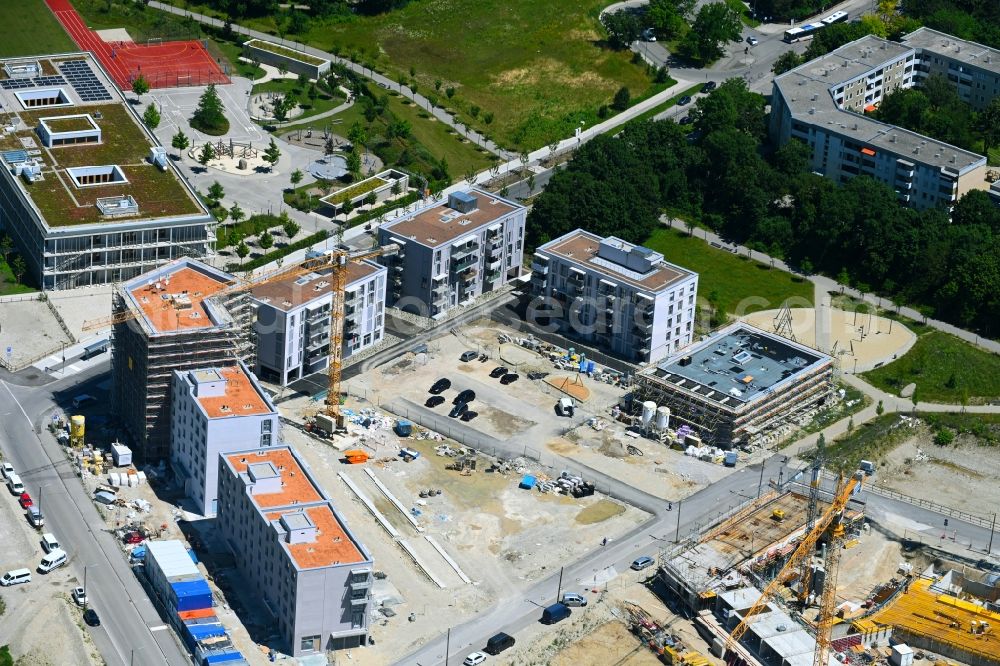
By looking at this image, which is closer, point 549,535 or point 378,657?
point 378,657

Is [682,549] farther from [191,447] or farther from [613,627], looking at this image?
[191,447]

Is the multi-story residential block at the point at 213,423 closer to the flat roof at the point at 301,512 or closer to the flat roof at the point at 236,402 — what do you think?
the flat roof at the point at 236,402

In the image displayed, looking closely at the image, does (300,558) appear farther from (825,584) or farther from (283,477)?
(825,584)

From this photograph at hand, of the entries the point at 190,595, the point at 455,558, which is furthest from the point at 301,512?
the point at 455,558

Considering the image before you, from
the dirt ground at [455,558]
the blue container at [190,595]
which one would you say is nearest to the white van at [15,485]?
the blue container at [190,595]

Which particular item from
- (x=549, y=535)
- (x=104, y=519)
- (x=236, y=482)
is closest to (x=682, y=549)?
(x=549, y=535)

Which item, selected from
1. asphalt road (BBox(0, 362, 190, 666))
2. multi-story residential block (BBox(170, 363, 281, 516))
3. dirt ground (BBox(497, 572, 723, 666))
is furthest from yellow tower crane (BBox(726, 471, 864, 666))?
asphalt road (BBox(0, 362, 190, 666))
